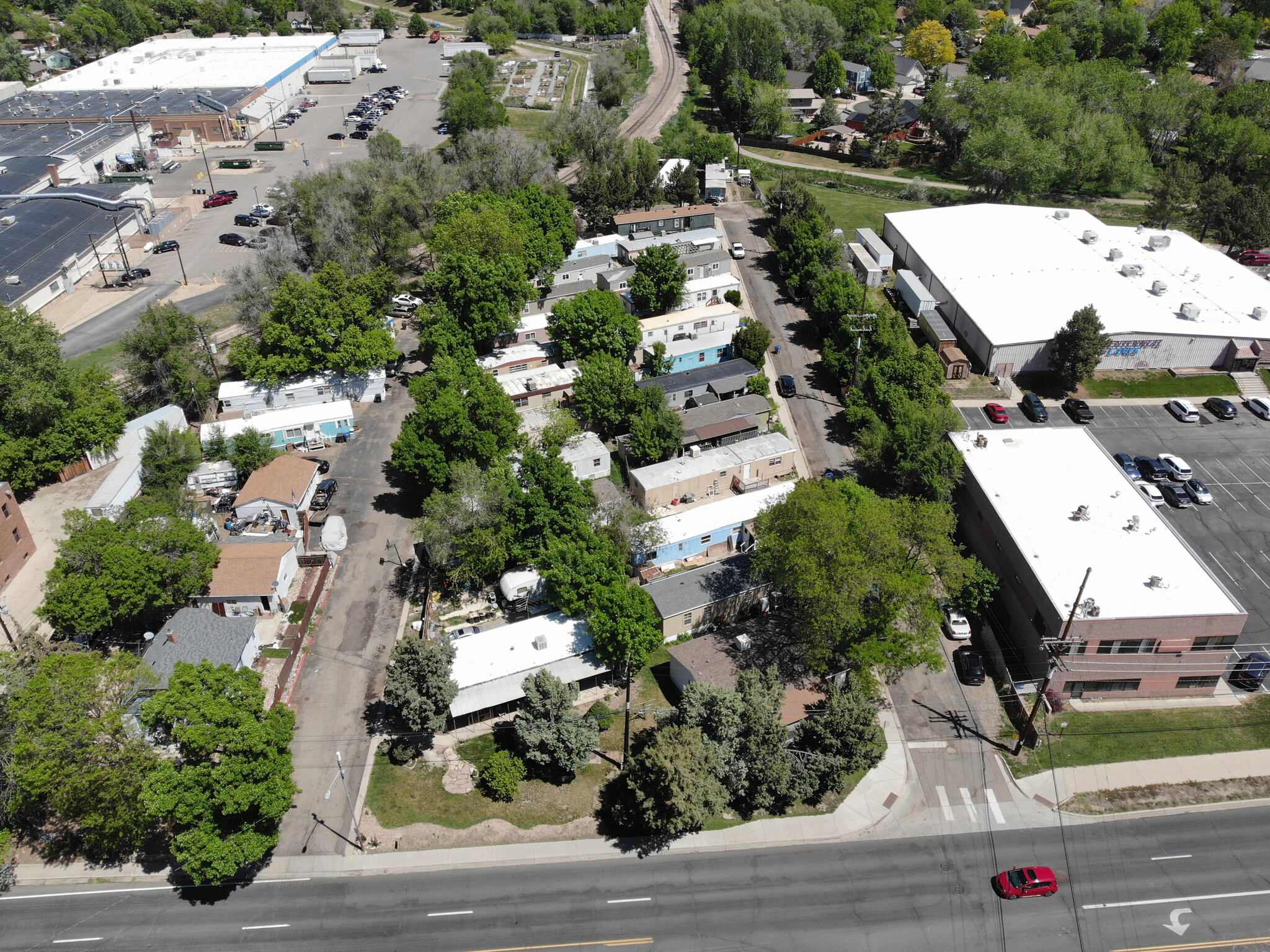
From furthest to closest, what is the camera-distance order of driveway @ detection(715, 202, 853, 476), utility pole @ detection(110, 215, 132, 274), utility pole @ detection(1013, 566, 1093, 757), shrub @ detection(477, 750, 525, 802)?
utility pole @ detection(110, 215, 132, 274), driveway @ detection(715, 202, 853, 476), utility pole @ detection(1013, 566, 1093, 757), shrub @ detection(477, 750, 525, 802)

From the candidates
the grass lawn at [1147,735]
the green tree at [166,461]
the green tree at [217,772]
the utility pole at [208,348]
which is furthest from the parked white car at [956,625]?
the utility pole at [208,348]

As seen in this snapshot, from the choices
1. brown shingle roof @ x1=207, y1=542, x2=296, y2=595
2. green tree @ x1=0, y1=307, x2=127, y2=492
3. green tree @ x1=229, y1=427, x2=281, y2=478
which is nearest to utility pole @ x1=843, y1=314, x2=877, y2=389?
brown shingle roof @ x1=207, y1=542, x2=296, y2=595

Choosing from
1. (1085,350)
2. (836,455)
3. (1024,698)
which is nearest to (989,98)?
(1085,350)

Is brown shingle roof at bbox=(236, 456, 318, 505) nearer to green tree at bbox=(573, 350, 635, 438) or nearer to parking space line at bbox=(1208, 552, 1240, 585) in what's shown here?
green tree at bbox=(573, 350, 635, 438)

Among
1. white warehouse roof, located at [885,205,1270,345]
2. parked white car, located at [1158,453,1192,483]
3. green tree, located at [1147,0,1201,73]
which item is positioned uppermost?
green tree, located at [1147,0,1201,73]

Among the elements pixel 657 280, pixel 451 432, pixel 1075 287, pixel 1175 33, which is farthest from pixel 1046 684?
pixel 1175 33

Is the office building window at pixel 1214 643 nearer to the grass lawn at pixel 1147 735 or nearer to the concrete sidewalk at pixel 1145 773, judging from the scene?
the grass lawn at pixel 1147 735
